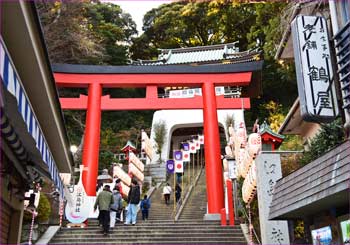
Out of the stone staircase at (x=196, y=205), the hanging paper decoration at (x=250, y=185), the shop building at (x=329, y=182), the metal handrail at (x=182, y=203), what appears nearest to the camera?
the shop building at (x=329, y=182)

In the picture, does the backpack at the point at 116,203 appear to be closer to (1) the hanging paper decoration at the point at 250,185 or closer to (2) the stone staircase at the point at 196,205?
(1) the hanging paper decoration at the point at 250,185

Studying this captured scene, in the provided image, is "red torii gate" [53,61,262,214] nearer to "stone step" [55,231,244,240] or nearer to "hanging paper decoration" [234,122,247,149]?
"hanging paper decoration" [234,122,247,149]

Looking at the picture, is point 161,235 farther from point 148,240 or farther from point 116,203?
point 116,203

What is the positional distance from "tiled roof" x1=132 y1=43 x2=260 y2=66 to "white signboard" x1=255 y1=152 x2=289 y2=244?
22.6 metres

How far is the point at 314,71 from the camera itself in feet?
19.7

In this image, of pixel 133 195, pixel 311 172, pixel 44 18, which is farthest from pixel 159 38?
pixel 311 172

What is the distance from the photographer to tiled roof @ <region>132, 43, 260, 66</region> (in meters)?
32.9

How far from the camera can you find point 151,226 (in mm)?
12578

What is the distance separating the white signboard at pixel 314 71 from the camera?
5.82m

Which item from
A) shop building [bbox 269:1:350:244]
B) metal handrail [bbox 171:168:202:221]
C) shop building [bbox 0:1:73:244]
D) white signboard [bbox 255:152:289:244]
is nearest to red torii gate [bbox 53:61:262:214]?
metal handrail [bbox 171:168:202:221]

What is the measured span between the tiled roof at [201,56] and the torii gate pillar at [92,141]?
16.7 m

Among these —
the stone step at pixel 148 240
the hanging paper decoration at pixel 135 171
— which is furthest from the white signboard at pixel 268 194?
the hanging paper decoration at pixel 135 171

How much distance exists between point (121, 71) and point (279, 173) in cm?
931

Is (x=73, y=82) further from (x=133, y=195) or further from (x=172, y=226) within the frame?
(x=172, y=226)
